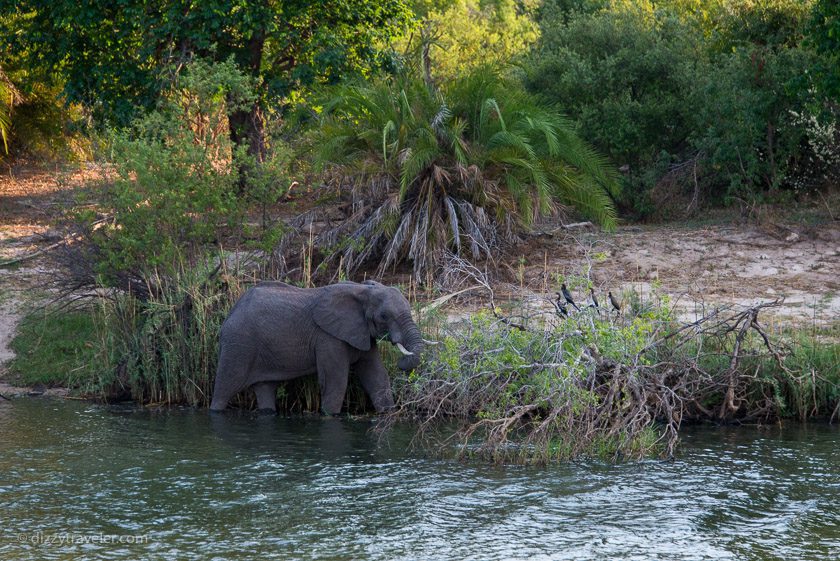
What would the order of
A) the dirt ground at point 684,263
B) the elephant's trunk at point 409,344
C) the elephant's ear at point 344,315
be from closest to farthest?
the elephant's trunk at point 409,344
the elephant's ear at point 344,315
the dirt ground at point 684,263

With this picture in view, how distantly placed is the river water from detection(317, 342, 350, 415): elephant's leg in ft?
1.43

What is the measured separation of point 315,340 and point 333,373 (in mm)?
396

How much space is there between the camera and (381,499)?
353 inches

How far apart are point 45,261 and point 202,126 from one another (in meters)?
3.40

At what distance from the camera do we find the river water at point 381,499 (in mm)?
7871

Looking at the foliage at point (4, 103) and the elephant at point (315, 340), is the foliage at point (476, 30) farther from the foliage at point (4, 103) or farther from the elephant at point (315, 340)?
the elephant at point (315, 340)

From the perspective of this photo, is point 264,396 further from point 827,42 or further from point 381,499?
point 827,42

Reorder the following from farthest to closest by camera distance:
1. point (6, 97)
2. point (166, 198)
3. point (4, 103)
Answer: point (4, 103)
point (6, 97)
point (166, 198)

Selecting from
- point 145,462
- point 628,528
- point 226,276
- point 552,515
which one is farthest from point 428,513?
point 226,276

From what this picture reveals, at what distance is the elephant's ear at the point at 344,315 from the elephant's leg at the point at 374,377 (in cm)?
27

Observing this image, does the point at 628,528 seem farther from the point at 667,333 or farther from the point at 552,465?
the point at 667,333

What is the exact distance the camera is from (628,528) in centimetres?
820

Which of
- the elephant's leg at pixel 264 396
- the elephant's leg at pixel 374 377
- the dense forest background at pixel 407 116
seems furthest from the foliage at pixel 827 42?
the elephant's leg at pixel 264 396

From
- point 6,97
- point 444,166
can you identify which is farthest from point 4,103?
point 444,166
